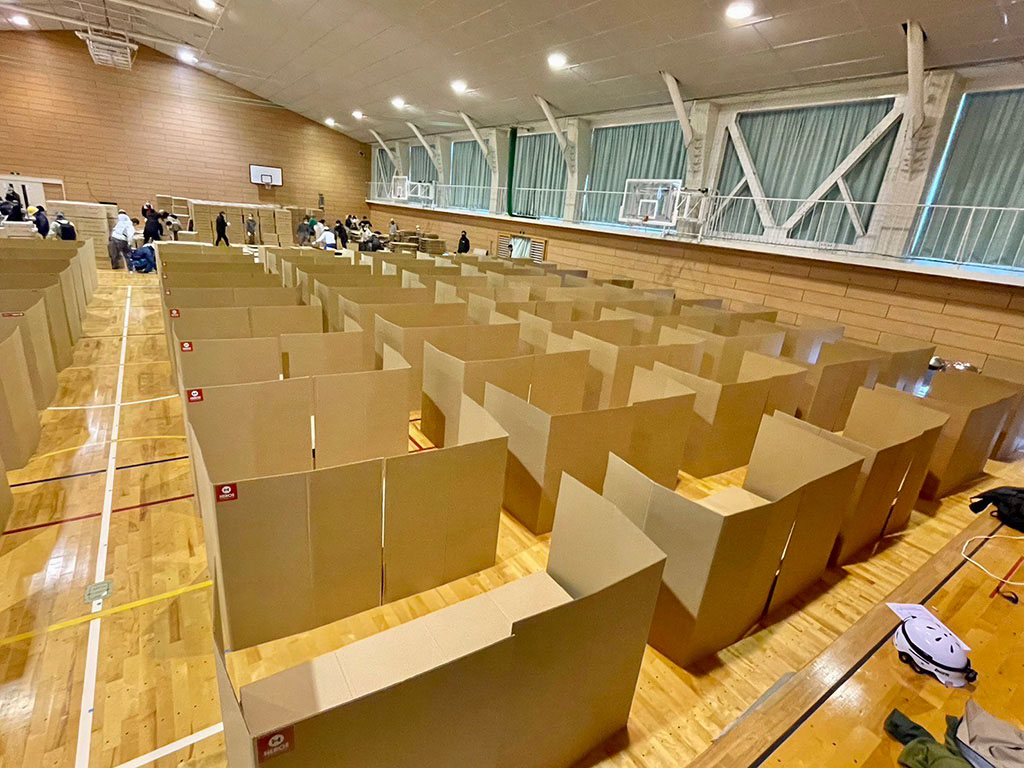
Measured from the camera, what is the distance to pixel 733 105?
736 cm

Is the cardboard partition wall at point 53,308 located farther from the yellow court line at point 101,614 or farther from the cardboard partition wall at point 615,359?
the cardboard partition wall at point 615,359

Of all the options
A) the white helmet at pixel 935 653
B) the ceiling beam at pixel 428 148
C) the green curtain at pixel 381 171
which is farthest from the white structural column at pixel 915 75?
the green curtain at pixel 381 171

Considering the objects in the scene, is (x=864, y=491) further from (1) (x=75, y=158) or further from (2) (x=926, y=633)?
(1) (x=75, y=158)

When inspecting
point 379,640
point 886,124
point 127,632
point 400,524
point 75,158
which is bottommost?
point 127,632

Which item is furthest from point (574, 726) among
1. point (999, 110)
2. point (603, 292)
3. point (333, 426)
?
point (999, 110)

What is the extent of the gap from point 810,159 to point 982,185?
6.51 feet

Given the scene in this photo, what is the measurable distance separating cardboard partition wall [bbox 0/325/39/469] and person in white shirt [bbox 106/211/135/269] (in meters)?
8.27

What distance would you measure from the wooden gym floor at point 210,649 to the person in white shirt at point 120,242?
8.68 metres

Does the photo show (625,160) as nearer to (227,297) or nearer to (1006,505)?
(227,297)

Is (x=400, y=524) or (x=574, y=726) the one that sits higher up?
(x=400, y=524)

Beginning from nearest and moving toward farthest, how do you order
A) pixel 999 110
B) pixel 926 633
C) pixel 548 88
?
pixel 926 633 → pixel 999 110 → pixel 548 88

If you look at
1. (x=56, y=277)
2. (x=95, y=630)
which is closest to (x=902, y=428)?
(x=95, y=630)

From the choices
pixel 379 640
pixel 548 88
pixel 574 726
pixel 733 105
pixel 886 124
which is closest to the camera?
pixel 574 726

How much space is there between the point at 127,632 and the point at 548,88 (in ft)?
31.3
